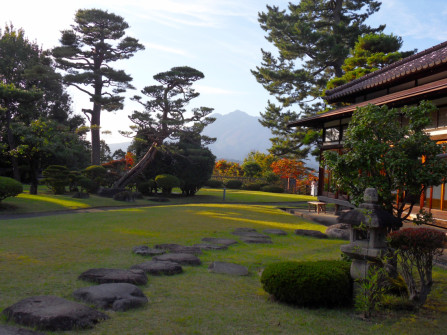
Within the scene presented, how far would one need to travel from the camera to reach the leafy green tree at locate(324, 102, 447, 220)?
5.43 metres

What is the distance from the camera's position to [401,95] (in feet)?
33.7

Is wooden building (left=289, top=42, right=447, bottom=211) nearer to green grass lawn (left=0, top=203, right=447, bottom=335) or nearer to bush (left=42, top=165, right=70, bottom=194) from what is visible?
green grass lawn (left=0, top=203, right=447, bottom=335)

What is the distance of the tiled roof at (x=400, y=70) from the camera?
1120 centimetres

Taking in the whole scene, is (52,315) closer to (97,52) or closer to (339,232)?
(339,232)

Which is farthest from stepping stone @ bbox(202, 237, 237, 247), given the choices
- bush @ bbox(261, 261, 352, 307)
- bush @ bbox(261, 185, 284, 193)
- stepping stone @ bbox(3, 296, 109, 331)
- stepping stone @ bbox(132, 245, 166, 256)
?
bush @ bbox(261, 185, 284, 193)

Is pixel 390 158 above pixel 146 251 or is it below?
above

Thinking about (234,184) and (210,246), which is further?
(234,184)

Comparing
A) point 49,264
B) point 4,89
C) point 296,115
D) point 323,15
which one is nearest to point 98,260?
point 49,264

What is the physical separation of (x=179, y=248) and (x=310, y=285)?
3.90 meters

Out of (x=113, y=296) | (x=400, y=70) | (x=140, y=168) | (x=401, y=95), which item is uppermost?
(x=400, y=70)

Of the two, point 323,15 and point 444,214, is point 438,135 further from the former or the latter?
point 323,15

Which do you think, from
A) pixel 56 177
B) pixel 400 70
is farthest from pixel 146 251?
pixel 56 177

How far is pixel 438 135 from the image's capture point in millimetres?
10203

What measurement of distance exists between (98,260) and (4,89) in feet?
53.5
